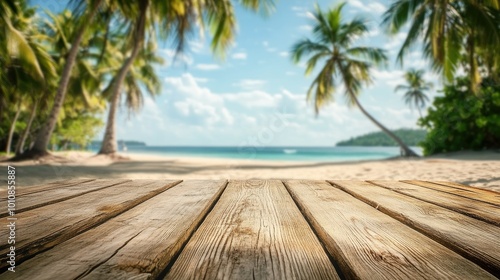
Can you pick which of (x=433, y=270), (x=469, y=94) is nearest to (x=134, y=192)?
(x=433, y=270)

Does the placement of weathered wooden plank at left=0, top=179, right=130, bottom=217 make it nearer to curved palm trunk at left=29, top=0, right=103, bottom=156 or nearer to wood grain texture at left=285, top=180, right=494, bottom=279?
wood grain texture at left=285, top=180, right=494, bottom=279

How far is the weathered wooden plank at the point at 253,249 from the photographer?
0.54m

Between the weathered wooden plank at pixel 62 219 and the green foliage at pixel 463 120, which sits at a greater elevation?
the green foliage at pixel 463 120

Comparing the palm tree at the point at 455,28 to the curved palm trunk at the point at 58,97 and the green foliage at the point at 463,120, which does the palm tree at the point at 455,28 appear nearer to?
the green foliage at the point at 463,120

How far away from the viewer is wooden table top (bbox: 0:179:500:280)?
0.55 metres

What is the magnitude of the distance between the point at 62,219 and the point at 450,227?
111 centimetres

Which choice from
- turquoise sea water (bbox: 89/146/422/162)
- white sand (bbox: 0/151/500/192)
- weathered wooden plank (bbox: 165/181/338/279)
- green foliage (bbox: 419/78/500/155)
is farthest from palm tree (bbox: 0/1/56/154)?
green foliage (bbox: 419/78/500/155)

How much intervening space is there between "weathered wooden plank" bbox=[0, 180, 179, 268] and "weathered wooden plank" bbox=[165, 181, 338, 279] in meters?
0.31

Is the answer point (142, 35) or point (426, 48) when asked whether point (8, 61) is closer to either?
point (142, 35)

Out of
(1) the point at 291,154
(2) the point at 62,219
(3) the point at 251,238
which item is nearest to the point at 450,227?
(3) the point at 251,238

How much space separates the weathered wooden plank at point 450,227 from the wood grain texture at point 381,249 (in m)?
0.03

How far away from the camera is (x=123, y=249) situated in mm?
635

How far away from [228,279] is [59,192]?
1.17m

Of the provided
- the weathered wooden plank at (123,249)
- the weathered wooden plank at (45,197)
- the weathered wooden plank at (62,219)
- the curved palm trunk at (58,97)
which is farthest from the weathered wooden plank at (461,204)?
the curved palm trunk at (58,97)
